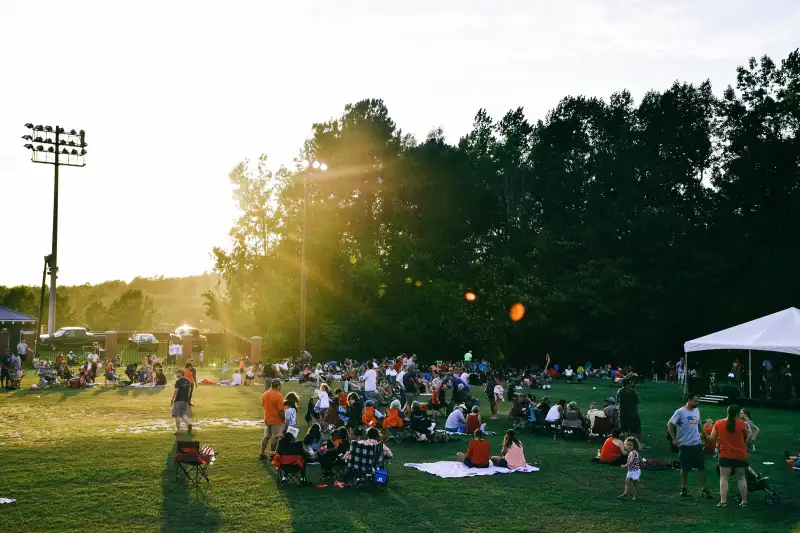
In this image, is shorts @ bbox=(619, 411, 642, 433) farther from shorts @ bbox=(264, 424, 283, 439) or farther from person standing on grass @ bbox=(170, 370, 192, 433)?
person standing on grass @ bbox=(170, 370, 192, 433)

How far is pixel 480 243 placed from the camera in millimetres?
55906

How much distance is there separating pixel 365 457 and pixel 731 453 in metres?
6.49

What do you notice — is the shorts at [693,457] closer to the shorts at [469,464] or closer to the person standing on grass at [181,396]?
the shorts at [469,464]

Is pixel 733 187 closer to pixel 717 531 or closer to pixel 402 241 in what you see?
pixel 402 241

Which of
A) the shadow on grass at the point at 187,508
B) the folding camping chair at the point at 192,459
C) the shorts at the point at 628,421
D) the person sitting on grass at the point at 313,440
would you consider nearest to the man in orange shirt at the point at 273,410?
the person sitting on grass at the point at 313,440

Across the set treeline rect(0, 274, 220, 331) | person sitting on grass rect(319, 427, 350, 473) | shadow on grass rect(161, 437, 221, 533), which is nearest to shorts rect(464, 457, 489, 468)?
person sitting on grass rect(319, 427, 350, 473)

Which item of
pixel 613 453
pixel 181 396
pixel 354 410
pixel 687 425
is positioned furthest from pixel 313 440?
pixel 687 425

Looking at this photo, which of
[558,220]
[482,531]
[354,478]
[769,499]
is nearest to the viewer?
[482,531]

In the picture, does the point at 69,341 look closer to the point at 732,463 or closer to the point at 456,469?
the point at 456,469

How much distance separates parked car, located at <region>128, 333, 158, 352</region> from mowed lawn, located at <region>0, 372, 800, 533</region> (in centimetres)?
2966

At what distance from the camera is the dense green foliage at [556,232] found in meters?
47.9

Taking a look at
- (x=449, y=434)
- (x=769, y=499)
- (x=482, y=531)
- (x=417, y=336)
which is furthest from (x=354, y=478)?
(x=417, y=336)

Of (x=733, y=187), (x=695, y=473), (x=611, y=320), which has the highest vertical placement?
(x=733, y=187)

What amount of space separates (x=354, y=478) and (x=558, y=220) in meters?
41.7
